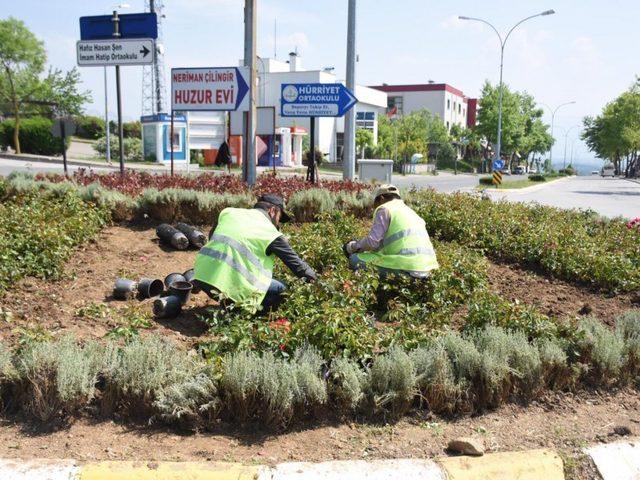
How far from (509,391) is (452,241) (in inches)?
175

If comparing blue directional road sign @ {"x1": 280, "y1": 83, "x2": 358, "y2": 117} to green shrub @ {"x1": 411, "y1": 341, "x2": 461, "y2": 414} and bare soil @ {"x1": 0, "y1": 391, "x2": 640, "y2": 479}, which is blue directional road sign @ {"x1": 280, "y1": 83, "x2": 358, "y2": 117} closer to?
green shrub @ {"x1": 411, "y1": 341, "x2": 461, "y2": 414}

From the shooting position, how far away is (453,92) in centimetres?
9925

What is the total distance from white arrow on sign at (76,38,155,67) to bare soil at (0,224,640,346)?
475 centimetres

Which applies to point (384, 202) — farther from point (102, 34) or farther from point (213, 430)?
point (102, 34)

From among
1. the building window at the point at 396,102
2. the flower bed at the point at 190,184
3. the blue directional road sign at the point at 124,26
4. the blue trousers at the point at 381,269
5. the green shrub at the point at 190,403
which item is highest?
the building window at the point at 396,102

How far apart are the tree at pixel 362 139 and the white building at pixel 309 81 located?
2.37 meters

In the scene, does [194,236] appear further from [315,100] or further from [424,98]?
[424,98]

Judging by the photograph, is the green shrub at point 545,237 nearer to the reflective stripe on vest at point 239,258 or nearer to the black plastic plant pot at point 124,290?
the reflective stripe on vest at point 239,258

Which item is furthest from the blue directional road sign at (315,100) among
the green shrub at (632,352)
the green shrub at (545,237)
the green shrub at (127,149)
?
the green shrub at (127,149)

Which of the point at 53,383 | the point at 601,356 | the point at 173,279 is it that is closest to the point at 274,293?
the point at 173,279

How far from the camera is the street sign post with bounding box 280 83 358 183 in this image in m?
14.0

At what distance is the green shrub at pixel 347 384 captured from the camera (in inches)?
150

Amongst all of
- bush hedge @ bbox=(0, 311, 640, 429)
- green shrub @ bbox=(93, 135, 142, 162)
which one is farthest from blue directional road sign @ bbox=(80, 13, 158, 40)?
green shrub @ bbox=(93, 135, 142, 162)

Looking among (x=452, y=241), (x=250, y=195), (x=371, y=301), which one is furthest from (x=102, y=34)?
(x=371, y=301)
